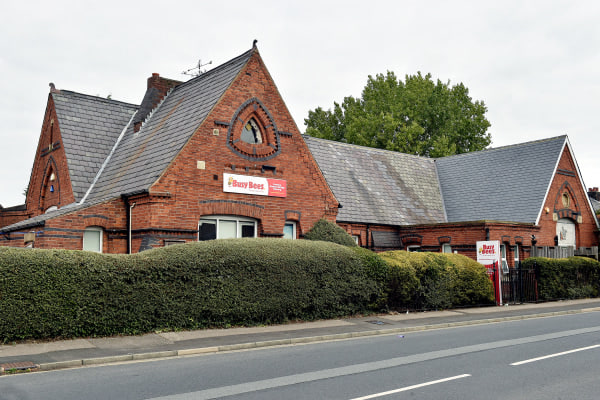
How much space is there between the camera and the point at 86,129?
76.2ft

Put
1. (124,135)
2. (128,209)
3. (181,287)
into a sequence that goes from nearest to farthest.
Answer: (181,287), (128,209), (124,135)

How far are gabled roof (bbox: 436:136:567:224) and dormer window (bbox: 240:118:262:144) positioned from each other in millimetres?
15529

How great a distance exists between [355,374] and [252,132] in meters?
12.7

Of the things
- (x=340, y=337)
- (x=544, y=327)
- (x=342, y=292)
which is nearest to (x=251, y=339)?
(x=340, y=337)

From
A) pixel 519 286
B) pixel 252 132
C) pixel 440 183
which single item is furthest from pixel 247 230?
pixel 440 183

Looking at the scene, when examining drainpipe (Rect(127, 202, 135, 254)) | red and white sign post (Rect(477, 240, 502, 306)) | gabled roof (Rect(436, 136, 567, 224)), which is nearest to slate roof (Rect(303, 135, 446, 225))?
gabled roof (Rect(436, 136, 567, 224))

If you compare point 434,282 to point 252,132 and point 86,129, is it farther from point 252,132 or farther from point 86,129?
point 86,129

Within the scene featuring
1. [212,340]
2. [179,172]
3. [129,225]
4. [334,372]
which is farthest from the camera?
[129,225]

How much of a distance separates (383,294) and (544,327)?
489 centimetres

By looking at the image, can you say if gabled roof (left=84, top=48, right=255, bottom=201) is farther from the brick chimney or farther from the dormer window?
the dormer window

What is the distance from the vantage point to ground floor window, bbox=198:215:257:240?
725 inches

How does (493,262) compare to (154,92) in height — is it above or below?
below

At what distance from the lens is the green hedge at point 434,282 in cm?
1853

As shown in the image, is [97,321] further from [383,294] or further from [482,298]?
[482,298]
